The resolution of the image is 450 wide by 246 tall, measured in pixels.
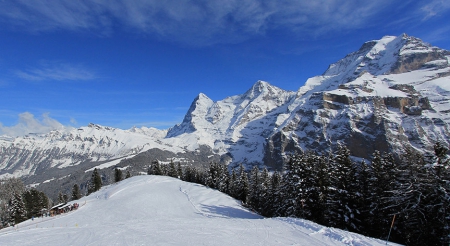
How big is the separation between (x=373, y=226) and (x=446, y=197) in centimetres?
934

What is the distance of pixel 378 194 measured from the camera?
27.6 meters

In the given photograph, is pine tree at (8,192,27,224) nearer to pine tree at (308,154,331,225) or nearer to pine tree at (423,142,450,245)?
pine tree at (308,154,331,225)

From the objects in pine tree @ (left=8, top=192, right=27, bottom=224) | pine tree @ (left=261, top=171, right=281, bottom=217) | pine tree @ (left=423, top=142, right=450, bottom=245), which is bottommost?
pine tree @ (left=8, top=192, right=27, bottom=224)

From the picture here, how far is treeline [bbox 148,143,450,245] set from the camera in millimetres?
21453

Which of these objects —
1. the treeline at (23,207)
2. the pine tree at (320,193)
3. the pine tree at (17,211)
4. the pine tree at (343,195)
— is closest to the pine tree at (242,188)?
the pine tree at (320,193)

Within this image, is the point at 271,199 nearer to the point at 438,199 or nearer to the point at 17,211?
the point at 438,199

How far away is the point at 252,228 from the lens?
18.9 meters

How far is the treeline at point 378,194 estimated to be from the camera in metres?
21.5

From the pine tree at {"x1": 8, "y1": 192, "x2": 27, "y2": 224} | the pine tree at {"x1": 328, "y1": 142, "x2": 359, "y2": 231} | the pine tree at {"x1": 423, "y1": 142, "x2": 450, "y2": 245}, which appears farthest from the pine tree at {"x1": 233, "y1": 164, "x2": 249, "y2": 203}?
the pine tree at {"x1": 8, "y1": 192, "x2": 27, "y2": 224}

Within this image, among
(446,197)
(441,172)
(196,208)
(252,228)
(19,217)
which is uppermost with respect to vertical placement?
(441,172)

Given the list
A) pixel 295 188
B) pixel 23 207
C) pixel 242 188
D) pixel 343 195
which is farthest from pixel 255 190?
pixel 23 207

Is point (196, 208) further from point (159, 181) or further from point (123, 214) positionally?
point (159, 181)

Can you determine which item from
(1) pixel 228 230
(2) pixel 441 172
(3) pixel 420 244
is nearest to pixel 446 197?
(2) pixel 441 172

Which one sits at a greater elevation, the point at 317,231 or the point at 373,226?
the point at 317,231
